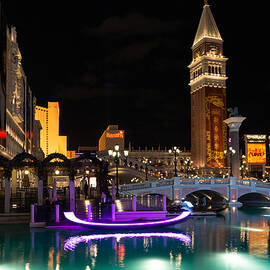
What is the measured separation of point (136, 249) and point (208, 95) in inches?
3363

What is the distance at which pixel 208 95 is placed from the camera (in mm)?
99625

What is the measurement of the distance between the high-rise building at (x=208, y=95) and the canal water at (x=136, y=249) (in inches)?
2885

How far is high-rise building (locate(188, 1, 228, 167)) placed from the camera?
97.2 meters

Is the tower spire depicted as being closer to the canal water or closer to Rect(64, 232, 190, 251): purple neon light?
the canal water

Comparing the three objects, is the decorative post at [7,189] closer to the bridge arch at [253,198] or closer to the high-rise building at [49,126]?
the bridge arch at [253,198]

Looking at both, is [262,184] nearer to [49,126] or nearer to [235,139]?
[235,139]

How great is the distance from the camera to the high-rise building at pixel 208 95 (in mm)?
97188

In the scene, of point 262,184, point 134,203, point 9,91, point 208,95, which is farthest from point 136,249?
point 208,95

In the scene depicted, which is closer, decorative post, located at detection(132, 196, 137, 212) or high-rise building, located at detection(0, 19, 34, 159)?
decorative post, located at detection(132, 196, 137, 212)

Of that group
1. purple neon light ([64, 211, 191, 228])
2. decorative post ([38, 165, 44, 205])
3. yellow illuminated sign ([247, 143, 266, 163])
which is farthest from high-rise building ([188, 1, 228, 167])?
purple neon light ([64, 211, 191, 228])

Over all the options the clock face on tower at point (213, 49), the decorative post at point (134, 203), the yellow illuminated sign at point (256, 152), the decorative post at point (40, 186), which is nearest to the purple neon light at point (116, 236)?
the decorative post at point (134, 203)

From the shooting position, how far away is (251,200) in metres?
58.6

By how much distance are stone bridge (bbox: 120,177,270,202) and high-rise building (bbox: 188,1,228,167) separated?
48.0 metres

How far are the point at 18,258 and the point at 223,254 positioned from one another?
8.33 metres
